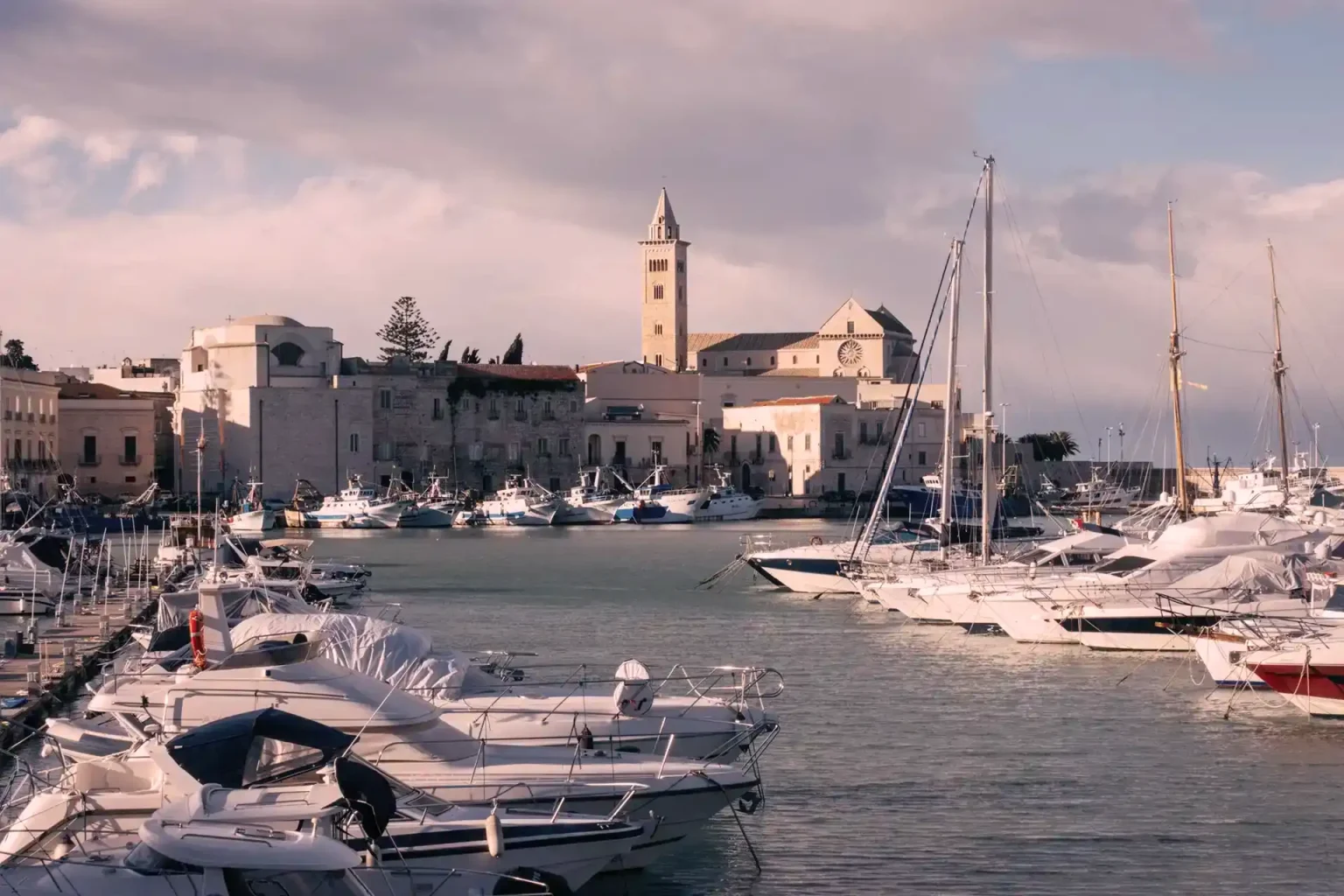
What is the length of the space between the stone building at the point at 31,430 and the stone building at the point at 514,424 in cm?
2063

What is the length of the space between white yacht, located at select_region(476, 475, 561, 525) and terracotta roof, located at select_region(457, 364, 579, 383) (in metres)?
8.90

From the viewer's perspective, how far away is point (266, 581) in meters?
32.4

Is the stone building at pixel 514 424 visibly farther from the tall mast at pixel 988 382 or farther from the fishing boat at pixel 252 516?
the tall mast at pixel 988 382

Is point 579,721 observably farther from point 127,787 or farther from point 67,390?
point 67,390

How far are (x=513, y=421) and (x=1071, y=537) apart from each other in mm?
70043

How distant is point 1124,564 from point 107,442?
240 feet

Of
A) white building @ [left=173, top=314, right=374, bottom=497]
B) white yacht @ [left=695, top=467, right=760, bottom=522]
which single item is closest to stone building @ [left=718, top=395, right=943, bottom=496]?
white yacht @ [left=695, top=467, right=760, bottom=522]

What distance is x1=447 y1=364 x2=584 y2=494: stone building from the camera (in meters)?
100

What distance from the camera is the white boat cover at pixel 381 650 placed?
683 inches

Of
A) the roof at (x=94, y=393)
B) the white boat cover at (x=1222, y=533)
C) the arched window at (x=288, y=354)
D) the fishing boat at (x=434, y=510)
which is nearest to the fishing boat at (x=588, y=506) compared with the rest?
the fishing boat at (x=434, y=510)

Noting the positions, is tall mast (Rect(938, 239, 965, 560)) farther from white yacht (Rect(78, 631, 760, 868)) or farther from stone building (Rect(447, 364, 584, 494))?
stone building (Rect(447, 364, 584, 494))

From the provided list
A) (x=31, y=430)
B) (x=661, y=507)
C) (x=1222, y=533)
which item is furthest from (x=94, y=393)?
(x=1222, y=533)

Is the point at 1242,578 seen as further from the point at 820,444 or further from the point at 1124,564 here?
the point at 820,444

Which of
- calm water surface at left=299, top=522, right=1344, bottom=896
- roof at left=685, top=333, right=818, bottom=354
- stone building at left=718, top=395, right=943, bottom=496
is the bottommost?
calm water surface at left=299, top=522, right=1344, bottom=896
